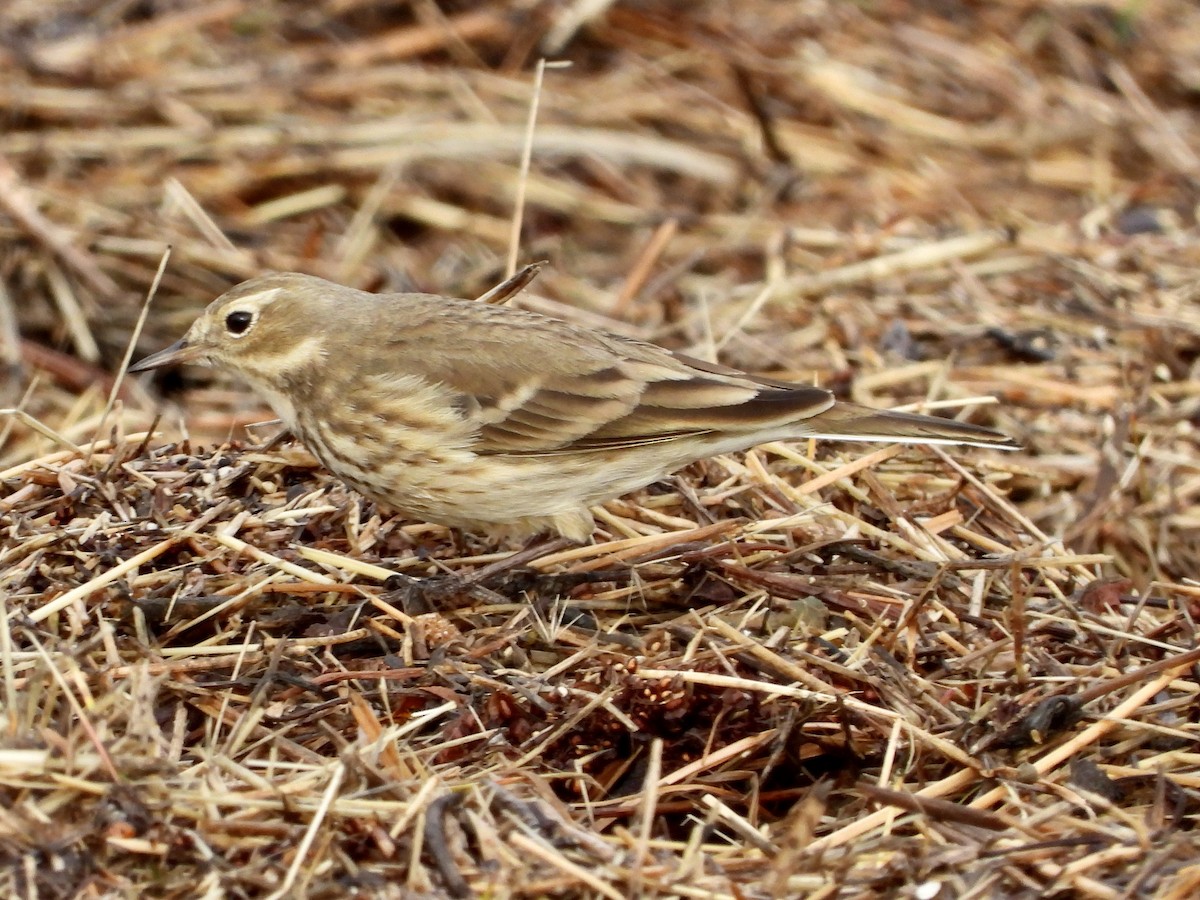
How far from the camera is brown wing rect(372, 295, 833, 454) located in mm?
5113

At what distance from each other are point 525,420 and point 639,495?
0.74m

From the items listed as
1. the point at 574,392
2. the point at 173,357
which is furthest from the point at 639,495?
the point at 173,357

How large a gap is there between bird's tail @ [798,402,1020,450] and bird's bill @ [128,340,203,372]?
6.82 ft

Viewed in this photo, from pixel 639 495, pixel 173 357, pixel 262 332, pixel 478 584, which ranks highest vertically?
pixel 262 332

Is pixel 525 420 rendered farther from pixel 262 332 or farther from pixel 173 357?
pixel 173 357

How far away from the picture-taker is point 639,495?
5734 millimetres

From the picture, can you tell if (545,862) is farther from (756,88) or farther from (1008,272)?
(756,88)

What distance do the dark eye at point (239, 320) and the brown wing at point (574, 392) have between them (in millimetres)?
572

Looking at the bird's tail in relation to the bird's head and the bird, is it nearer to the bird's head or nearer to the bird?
the bird

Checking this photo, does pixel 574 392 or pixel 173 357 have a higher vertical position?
pixel 574 392

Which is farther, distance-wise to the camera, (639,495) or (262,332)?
(639,495)

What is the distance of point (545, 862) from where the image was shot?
12.5 feet

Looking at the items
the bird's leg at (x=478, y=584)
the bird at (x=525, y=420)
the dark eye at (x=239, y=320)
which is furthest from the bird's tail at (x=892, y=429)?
the dark eye at (x=239, y=320)

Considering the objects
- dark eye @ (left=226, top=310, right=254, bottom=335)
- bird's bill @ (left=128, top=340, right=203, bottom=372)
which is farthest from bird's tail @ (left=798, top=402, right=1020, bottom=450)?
bird's bill @ (left=128, top=340, right=203, bottom=372)
